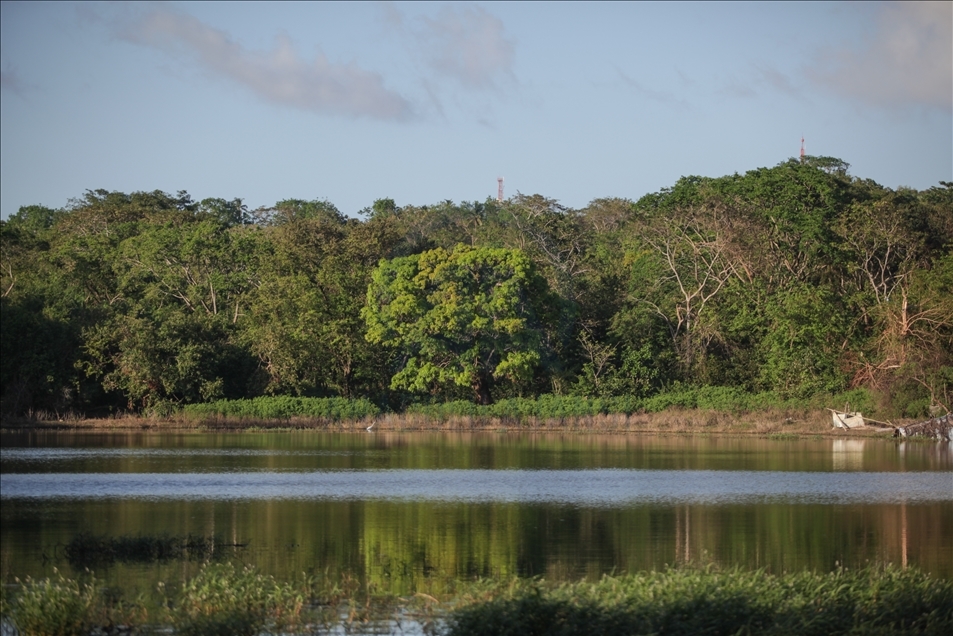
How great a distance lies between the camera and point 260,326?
189ft

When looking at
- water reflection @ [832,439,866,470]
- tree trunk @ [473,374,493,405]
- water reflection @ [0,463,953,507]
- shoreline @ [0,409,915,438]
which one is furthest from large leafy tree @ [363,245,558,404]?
water reflection @ [0,463,953,507]

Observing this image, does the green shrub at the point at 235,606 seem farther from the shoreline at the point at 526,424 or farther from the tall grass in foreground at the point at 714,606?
the shoreline at the point at 526,424

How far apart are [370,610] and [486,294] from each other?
4152 centimetres

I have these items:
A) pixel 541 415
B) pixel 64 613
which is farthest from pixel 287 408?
pixel 64 613

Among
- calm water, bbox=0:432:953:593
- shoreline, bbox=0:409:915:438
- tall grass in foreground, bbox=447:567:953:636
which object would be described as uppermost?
shoreline, bbox=0:409:915:438

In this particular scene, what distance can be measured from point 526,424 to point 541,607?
41177mm

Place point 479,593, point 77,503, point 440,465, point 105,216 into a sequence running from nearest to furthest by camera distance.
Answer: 1. point 479,593
2. point 77,503
3. point 440,465
4. point 105,216

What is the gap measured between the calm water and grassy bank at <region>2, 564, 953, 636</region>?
2.04 metres

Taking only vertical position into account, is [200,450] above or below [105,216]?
below

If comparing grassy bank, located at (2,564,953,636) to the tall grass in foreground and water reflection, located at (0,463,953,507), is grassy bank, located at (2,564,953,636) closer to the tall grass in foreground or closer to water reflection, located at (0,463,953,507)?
the tall grass in foreground

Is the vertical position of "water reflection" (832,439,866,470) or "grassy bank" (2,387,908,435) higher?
"grassy bank" (2,387,908,435)

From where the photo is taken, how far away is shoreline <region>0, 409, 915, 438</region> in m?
49.3

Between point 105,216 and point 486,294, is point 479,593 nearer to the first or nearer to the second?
point 486,294

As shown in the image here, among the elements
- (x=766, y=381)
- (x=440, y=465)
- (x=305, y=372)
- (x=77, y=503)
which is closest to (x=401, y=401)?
(x=305, y=372)
